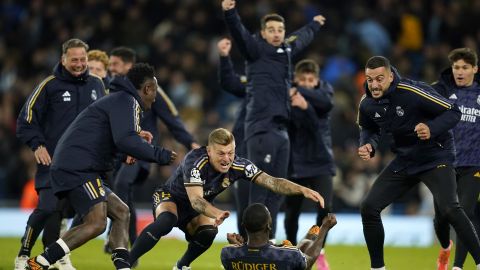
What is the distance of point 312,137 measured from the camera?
11.7m

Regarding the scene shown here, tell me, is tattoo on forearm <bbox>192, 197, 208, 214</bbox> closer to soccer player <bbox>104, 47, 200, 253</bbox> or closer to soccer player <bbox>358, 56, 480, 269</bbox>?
soccer player <bbox>358, 56, 480, 269</bbox>

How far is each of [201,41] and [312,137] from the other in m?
8.56

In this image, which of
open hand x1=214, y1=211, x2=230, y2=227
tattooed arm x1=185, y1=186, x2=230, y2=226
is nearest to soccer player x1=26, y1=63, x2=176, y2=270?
tattooed arm x1=185, y1=186, x2=230, y2=226

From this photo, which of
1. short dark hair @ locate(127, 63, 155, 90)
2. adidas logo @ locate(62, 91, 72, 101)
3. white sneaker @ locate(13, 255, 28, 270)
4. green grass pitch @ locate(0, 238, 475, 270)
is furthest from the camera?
green grass pitch @ locate(0, 238, 475, 270)

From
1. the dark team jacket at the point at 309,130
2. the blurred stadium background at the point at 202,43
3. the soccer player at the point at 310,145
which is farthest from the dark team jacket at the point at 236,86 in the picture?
the blurred stadium background at the point at 202,43

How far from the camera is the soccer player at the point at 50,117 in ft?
32.5

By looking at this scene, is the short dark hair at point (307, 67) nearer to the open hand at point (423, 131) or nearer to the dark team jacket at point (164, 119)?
the dark team jacket at point (164, 119)

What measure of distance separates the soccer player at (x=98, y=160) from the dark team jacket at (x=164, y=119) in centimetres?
234

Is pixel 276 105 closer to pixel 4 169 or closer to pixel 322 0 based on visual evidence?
pixel 4 169

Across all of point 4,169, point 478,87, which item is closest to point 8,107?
point 4,169

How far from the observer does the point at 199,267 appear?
10.9 metres

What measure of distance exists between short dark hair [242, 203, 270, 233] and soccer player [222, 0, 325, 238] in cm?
304

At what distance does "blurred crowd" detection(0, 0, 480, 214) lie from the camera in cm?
1875

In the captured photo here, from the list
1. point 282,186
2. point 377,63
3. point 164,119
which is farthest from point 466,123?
point 164,119
